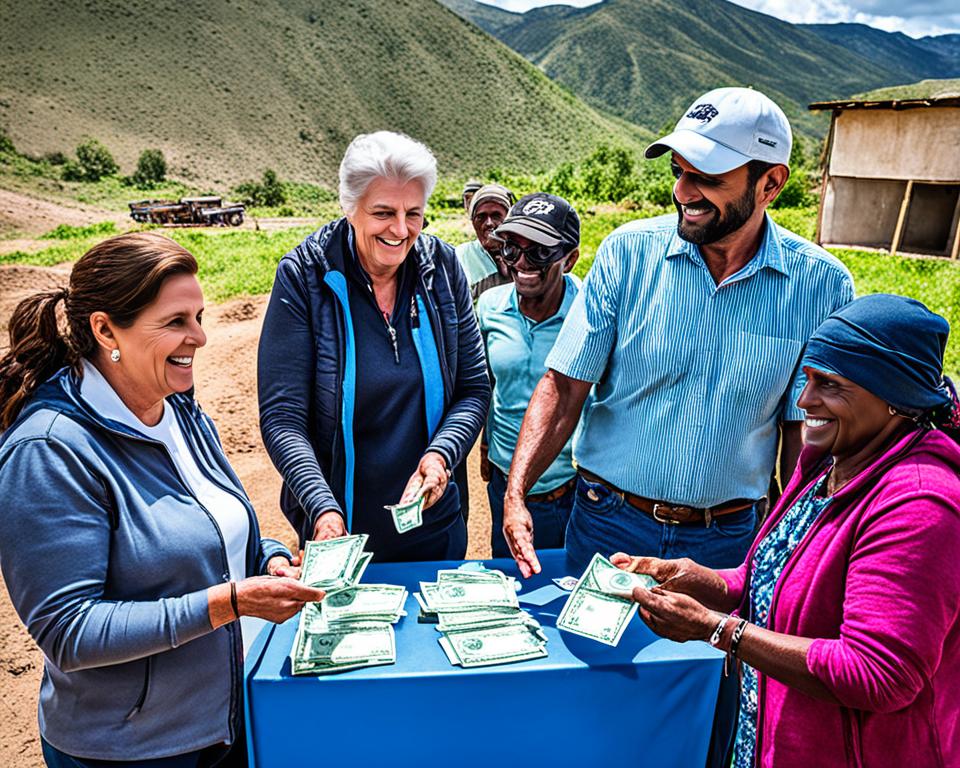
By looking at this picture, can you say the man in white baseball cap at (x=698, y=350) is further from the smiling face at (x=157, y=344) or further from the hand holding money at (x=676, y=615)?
the smiling face at (x=157, y=344)

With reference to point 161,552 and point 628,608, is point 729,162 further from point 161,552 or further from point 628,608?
point 161,552

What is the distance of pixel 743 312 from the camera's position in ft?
7.38

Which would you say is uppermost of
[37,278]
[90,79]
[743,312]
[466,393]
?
[90,79]

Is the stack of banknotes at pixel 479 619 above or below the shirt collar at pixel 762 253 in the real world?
Answer: below

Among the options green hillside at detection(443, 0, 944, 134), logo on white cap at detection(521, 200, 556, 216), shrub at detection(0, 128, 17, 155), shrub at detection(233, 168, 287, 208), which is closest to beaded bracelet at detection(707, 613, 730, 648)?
logo on white cap at detection(521, 200, 556, 216)

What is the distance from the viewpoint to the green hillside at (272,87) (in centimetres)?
5316

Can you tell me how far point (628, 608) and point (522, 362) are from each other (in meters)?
1.44

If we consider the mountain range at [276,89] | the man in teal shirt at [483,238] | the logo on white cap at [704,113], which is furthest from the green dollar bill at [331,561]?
the mountain range at [276,89]

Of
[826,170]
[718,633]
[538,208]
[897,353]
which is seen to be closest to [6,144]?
[826,170]

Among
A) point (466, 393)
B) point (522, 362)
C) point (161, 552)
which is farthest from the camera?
point (522, 362)

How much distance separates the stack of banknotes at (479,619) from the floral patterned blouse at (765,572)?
560 mm

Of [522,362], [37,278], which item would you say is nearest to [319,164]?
[37,278]

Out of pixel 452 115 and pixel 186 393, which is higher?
pixel 452 115

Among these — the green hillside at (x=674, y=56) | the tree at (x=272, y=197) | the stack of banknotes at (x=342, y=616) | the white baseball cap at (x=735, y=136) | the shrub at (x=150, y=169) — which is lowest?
the stack of banknotes at (x=342, y=616)
